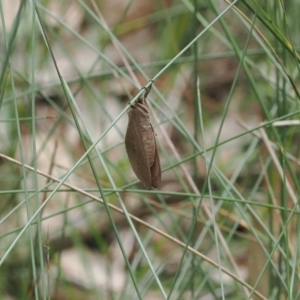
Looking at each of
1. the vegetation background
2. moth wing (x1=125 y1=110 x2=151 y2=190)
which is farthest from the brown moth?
the vegetation background

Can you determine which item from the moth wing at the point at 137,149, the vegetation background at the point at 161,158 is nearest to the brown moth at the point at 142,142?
the moth wing at the point at 137,149

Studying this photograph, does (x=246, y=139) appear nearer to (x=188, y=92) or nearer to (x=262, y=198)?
(x=262, y=198)

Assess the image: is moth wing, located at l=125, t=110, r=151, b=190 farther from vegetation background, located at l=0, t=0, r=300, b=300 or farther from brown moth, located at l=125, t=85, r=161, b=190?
vegetation background, located at l=0, t=0, r=300, b=300

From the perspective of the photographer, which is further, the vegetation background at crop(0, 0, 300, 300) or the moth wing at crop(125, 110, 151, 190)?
the vegetation background at crop(0, 0, 300, 300)

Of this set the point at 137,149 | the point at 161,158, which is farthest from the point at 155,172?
the point at 161,158

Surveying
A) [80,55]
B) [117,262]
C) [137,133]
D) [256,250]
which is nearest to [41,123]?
[80,55]

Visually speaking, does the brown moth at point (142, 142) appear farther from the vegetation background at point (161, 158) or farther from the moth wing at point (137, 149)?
the vegetation background at point (161, 158)
